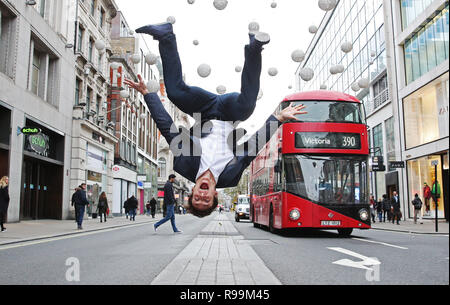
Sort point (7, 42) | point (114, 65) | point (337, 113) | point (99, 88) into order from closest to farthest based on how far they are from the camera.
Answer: point (114, 65) < point (99, 88) < point (337, 113) < point (7, 42)

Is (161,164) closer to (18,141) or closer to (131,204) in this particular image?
(131,204)

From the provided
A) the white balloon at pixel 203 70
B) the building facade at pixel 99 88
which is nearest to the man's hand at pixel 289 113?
the white balloon at pixel 203 70

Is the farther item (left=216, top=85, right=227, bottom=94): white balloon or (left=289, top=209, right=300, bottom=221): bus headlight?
(left=289, top=209, right=300, bottom=221): bus headlight

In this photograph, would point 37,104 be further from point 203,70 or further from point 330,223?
point 203,70

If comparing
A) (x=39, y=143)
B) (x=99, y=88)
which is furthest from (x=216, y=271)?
(x=39, y=143)

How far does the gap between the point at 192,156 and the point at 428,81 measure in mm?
1866

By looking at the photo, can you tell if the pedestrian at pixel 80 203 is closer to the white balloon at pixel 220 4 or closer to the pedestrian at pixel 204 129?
the pedestrian at pixel 204 129

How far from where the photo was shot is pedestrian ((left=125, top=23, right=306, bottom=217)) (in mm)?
3402

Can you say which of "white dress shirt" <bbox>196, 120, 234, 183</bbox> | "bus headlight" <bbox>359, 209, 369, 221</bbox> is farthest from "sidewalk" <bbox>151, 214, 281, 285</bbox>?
"bus headlight" <bbox>359, 209, 369, 221</bbox>

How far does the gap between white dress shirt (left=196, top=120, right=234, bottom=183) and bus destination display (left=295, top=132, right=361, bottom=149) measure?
6047 mm

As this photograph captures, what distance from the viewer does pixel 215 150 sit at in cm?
343

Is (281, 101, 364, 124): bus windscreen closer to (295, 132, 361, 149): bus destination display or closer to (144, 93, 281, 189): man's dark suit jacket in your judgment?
(295, 132, 361, 149): bus destination display

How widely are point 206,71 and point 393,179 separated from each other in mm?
27907
